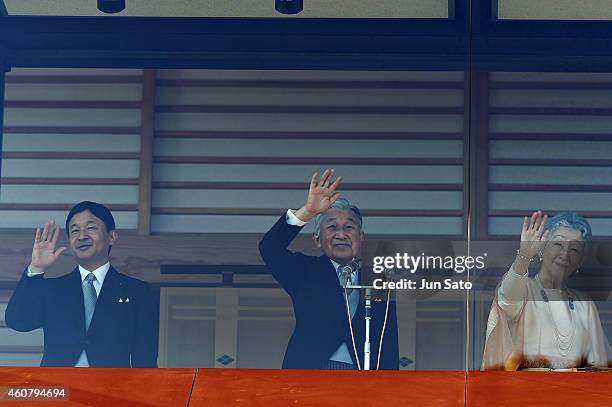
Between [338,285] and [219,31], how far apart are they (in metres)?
0.88

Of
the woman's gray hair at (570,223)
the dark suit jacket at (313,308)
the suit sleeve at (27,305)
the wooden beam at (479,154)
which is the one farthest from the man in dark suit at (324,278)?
the suit sleeve at (27,305)

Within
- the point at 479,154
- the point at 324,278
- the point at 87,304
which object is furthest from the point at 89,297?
the point at 479,154

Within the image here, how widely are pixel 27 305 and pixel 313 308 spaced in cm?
88

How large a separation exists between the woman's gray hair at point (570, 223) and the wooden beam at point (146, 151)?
1.23 m

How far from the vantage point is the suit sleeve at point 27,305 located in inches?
183

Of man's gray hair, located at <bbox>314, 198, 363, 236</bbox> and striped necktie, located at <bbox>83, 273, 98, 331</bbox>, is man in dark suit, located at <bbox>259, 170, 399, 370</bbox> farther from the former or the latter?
striped necktie, located at <bbox>83, 273, 98, 331</bbox>

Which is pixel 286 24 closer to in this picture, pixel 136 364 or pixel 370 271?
pixel 370 271

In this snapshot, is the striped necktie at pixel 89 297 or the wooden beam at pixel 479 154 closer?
the wooden beam at pixel 479 154

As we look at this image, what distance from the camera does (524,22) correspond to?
15.6 ft

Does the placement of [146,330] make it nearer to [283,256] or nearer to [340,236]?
[283,256]

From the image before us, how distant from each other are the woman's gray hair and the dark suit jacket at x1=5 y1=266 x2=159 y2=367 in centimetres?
124

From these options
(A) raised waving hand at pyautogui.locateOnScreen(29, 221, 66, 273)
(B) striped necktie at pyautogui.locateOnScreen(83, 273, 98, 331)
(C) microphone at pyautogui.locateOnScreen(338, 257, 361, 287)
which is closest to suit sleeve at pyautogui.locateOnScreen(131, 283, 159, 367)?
(B) striped necktie at pyautogui.locateOnScreen(83, 273, 98, 331)

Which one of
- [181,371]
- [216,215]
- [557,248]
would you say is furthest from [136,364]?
[557,248]

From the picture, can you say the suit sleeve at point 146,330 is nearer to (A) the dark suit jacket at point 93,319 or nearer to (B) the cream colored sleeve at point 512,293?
(A) the dark suit jacket at point 93,319
